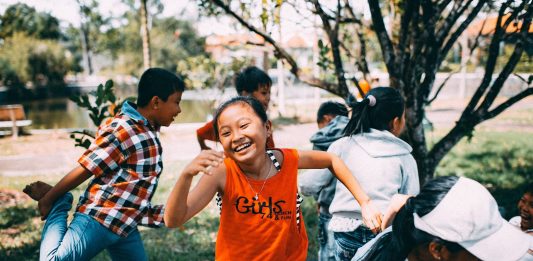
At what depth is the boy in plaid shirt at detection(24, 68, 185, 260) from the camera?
2348 mm

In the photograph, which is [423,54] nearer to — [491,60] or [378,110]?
[491,60]

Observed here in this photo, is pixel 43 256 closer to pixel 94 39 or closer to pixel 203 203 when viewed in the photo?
pixel 203 203

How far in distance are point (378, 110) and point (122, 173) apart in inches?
60.1

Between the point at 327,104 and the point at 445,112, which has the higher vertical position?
the point at 327,104

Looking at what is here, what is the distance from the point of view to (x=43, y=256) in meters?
2.24

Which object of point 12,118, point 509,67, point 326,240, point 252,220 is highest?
point 509,67

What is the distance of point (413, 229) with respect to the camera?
133 cm

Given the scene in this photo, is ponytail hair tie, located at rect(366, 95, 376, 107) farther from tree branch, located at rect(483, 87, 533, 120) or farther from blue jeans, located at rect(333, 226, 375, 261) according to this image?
tree branch, located at rect(483, 87, 533, 120)

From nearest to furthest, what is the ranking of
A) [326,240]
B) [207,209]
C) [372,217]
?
[372,217] < [326,240] < [207,209]

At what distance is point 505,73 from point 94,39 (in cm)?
6295

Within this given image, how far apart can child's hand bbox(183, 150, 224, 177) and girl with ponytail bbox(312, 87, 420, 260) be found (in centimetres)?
104

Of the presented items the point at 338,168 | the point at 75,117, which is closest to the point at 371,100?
the point at 338,168

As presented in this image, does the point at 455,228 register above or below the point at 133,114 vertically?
below

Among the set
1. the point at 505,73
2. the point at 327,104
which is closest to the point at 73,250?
the point at 327,104
